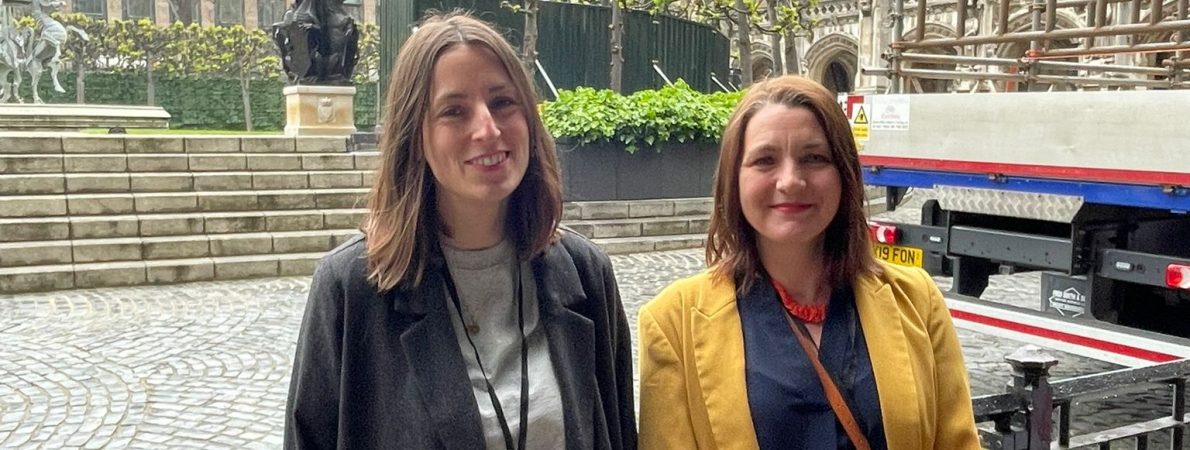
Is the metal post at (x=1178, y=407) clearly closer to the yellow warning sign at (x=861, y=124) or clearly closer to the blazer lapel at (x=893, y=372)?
the blazer lapel at (x=893, y=372)

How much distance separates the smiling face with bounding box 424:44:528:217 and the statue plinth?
12.1 m

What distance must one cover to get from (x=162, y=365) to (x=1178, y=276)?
17.9 feet

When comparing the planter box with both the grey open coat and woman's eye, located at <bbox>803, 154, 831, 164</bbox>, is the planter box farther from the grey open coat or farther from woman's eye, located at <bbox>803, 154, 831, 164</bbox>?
the grey open coat

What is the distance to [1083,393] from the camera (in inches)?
109

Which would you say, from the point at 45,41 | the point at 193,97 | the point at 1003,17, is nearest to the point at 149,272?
the point at 1003,17

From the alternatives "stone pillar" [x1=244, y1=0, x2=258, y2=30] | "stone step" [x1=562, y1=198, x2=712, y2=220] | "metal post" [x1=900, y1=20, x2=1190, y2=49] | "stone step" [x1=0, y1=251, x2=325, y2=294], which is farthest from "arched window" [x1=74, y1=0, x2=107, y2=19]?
"metal post" [x1=900, y1=20, x2=1190, y2=49]

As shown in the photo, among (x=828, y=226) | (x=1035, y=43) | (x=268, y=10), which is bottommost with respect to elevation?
(x=828, y=226)

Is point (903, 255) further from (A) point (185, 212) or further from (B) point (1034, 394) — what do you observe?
(A) point (185, 212)

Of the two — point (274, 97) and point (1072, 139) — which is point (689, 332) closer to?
point (1072, 139)

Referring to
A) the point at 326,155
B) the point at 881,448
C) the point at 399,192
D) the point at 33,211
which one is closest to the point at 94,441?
the point at 399,192

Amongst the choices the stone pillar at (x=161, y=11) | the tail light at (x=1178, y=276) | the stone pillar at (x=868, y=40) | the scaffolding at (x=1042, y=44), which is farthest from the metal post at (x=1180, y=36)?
the stone pillar at (x=161, y=11)

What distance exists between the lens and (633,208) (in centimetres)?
1179

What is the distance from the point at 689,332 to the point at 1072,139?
10.6 feet

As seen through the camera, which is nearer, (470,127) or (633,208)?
(470,127)
